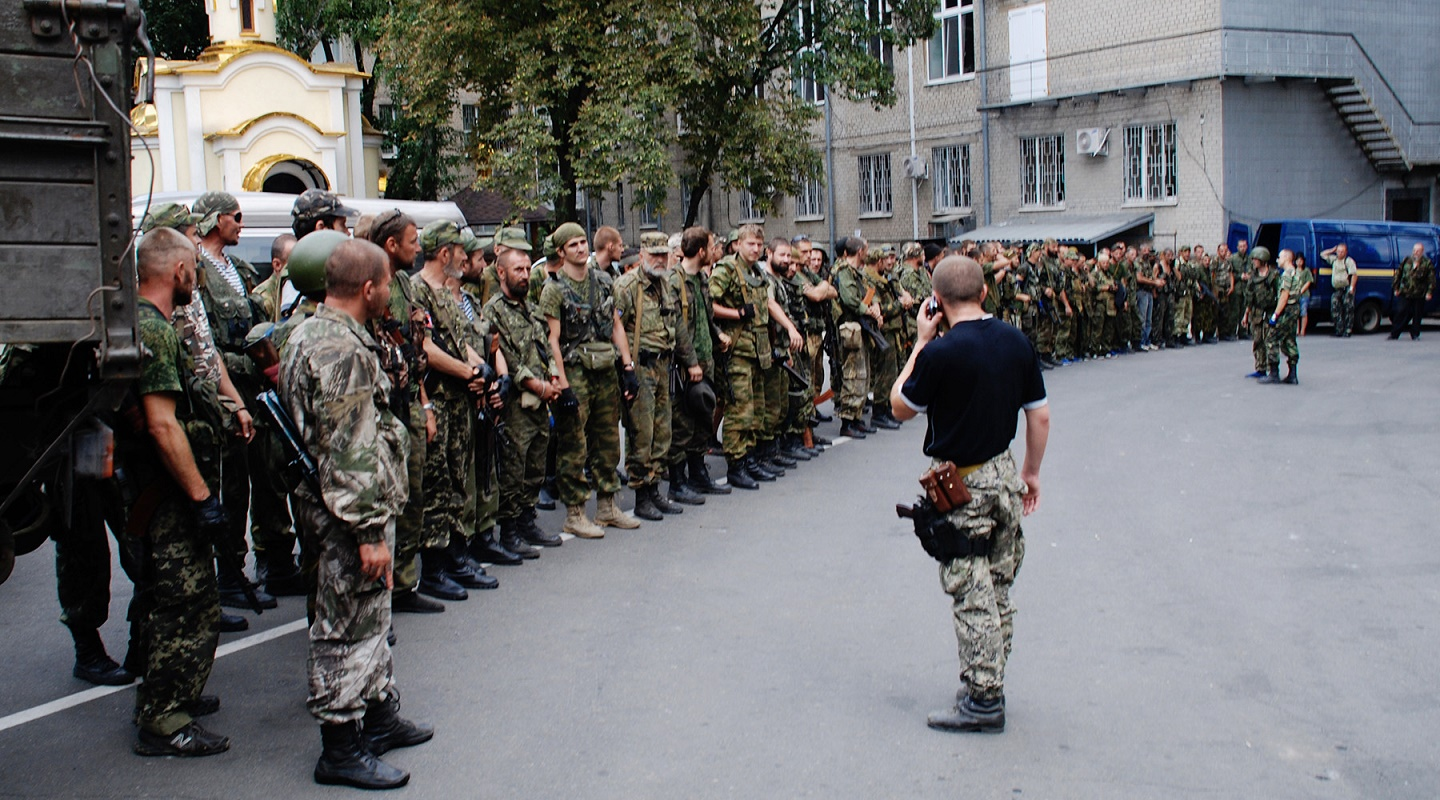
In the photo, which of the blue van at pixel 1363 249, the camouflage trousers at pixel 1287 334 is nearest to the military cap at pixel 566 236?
the camouflage trousers at pixel 1287 334

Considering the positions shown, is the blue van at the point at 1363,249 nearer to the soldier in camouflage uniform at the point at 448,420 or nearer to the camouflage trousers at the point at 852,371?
the camouflage trousers at the point at 852,371

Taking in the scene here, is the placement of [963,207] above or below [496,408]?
above

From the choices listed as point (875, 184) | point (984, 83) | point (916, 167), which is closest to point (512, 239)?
point (984, 83)

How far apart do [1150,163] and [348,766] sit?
2755 cm

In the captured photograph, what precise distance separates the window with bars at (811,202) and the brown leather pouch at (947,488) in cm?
3327

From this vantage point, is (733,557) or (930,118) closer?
(733,557)

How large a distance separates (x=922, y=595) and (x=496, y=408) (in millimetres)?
2503

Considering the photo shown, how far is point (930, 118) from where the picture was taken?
112ft

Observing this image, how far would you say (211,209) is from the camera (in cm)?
693

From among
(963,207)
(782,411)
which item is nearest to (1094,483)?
(782,411)

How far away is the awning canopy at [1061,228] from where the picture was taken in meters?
28.5

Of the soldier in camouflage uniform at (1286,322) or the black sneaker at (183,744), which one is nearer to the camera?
the black sneaker at (183,744)

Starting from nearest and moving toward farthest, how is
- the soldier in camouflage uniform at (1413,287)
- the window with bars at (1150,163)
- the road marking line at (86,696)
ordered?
the road marking line at (86,696) < the soldier in camouflage uniform at (1413,287) < the window with bars at (1150,163)

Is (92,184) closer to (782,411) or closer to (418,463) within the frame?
(418,463)
